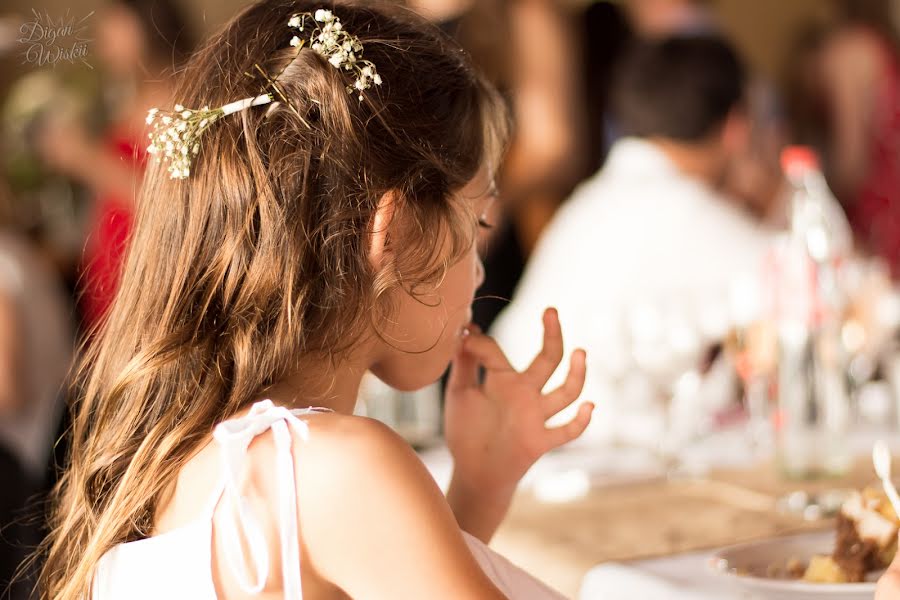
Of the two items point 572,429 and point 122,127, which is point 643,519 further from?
point 122,127

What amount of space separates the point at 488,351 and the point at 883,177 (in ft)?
12.1

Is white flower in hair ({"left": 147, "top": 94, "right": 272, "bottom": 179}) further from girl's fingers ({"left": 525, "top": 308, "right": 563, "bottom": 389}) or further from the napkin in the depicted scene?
the napkin

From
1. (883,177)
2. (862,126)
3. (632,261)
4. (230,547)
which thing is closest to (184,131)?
(230,547)

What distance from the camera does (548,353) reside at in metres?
1.32

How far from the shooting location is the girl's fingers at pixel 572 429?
1.25 metres

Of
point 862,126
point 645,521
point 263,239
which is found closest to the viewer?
point 263,239

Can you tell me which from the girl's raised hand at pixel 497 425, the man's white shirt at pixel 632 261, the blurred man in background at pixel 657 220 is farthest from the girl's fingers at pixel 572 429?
the blurred man in background at pixel 657 220

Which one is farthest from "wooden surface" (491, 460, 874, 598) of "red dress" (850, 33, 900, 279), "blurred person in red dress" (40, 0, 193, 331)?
"red dress" (850, 33, 900, 279)

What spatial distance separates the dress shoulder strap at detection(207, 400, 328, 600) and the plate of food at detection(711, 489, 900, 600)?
430mm

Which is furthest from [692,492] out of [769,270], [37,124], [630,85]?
[37,124]

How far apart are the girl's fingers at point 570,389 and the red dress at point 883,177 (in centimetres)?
330

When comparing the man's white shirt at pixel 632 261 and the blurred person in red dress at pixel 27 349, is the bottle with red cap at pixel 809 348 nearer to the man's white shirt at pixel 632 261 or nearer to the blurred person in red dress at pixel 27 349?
the man's white shirt at pixel 632 261

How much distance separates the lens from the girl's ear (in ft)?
3.71

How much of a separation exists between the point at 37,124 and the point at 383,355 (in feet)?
12.0
